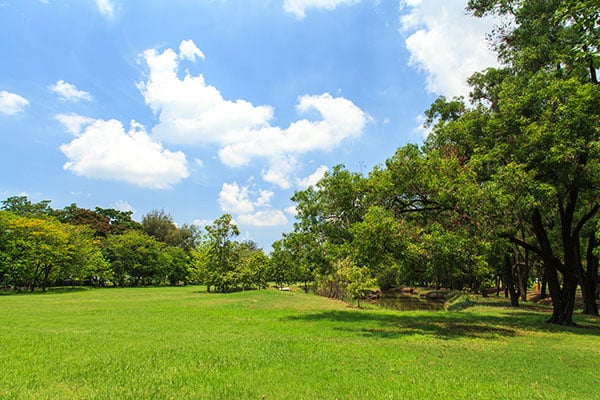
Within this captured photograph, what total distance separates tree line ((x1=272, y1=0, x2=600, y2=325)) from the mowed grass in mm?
3106

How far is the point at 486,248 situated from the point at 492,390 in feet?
24.1

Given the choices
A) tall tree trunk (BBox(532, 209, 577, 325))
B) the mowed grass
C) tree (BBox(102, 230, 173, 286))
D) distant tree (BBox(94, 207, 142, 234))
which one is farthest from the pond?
distant tree (BBox(94, 207, 142, 234))

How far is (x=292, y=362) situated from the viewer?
344 inches

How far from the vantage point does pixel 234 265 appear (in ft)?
149

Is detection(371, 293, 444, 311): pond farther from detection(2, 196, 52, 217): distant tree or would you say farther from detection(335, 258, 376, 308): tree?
detection(2, 196, 52, 217): distant tree

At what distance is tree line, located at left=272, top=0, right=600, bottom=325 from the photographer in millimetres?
13586

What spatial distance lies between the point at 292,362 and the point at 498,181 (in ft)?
33.4

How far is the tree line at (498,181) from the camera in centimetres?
1359

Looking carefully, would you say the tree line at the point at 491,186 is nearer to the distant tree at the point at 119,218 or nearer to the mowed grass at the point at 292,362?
the mowed grass at the point at 292,362

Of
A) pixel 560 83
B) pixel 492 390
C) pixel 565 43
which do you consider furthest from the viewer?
pixel 565 43

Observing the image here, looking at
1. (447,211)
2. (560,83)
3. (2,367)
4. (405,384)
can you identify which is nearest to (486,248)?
(447,211)

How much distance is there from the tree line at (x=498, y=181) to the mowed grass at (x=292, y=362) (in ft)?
10.2

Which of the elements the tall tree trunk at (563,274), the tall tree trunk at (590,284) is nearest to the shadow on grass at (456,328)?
the tall tree trunk at (563,274)

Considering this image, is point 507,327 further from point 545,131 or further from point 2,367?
point 2,367
